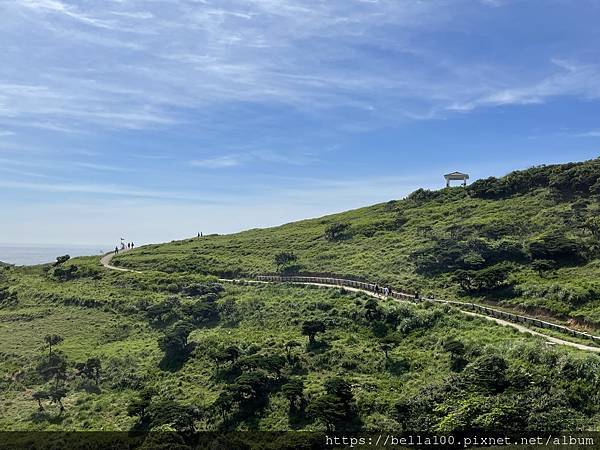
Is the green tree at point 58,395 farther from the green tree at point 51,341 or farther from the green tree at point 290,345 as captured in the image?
the green tree at point 290,345

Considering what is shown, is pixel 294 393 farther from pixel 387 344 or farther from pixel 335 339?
pixel 335 339

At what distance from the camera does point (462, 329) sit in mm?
33188

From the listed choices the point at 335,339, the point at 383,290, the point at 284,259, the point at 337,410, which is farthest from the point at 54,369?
the point at 284,259

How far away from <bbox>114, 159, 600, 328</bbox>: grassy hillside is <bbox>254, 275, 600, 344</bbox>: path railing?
193 cm

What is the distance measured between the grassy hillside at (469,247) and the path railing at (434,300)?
6.33ft

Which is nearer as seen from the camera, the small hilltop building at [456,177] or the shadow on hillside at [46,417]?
the shadow on hillside at [46,417]

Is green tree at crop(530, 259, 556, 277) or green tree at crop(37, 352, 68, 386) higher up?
green tree at crop(530, 259, 556, 277)

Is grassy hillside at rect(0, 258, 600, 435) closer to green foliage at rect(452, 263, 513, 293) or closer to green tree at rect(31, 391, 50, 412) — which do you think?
green tree at rect(31, 391, 50, 412)

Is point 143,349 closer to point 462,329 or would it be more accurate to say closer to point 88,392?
point 88,392

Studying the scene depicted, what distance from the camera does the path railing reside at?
30.7 meters

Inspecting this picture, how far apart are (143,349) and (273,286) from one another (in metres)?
17.9

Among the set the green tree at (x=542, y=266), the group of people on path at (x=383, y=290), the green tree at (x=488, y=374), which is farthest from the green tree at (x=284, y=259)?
the green tree at (x=488, y=374)

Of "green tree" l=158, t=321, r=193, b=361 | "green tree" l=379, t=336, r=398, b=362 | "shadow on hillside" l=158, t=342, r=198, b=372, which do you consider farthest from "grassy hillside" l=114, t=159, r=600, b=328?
"green tree" l=158, t=321, r=193, b=361

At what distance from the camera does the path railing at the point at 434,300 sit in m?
30.7
